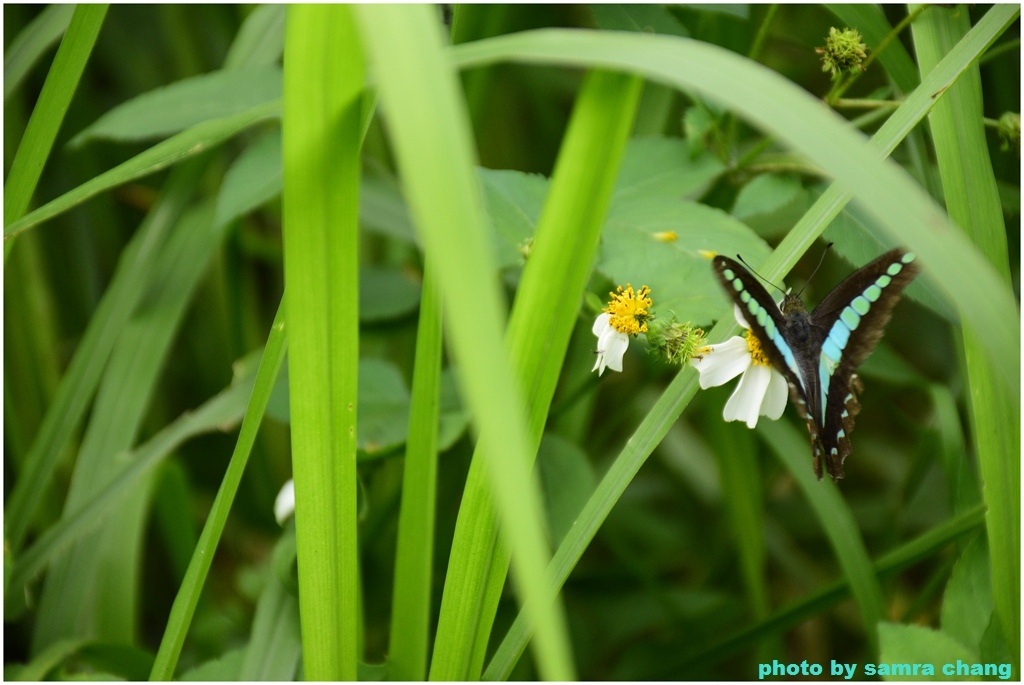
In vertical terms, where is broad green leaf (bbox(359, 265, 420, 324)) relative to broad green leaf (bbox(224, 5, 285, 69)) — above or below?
below

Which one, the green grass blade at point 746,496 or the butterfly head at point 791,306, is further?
the green grass blade at point 746,496

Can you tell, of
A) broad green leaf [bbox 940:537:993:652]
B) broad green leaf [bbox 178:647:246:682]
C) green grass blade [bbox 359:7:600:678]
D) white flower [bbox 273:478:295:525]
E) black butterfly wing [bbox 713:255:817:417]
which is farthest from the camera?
white flower [bbox 273:478:295:525]

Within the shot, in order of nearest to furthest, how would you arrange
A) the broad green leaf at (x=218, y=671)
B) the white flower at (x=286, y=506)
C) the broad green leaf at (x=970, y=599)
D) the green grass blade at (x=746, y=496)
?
the broad green leaf at (x=970, y=599), the broad green leaf at (x=218, y=671), the white flower at (x=286, y=506), the green grass blade at (x=746, y=496)

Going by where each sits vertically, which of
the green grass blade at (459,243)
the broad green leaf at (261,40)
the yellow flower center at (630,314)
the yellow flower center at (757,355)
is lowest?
the green grass blade at (459,243)

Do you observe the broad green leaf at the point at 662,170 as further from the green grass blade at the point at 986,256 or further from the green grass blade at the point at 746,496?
the green grass blade at the point at 746,496

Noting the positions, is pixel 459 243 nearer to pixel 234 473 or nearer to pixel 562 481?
pixel 234 473

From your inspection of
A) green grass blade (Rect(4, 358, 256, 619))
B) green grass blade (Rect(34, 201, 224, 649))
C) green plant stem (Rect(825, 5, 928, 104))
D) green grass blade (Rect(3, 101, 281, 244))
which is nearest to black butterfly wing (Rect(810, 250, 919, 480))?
green plant stem (Rect(825, 5, 928, 104))

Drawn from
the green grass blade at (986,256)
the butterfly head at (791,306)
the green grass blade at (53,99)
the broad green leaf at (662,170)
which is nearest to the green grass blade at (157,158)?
the green grass blade at (53,99)

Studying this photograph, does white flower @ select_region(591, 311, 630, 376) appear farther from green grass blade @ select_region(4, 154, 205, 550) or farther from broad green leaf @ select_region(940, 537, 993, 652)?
green grass blade @ select_region(4, 154, 205, 550)
